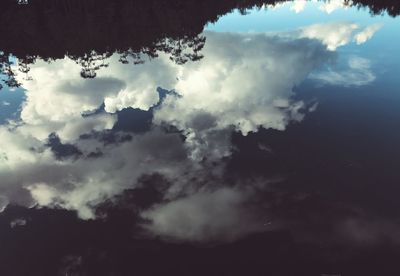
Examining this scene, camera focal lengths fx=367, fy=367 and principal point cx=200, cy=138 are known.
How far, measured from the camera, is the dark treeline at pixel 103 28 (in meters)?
48.1

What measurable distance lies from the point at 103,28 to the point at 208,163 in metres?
48.8

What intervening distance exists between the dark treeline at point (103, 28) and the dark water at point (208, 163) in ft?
9.39

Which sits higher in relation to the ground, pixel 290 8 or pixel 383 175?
pixel 290 8

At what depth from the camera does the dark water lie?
14047mm

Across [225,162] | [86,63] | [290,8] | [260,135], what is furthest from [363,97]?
[290,8]

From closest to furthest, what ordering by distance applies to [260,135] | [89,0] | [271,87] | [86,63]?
1. [260,135]
2. [271,87]
3. [86,63]
4. [89,0]

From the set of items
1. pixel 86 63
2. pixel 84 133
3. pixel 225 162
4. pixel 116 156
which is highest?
pixel 86 63

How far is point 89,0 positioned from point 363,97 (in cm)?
7167

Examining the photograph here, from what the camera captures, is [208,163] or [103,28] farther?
[103,28]

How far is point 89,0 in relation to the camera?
8244 cm

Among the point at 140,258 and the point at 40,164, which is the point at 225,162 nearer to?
→ the point at 140,258

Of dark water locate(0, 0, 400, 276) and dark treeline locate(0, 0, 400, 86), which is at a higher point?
dark treeline locate(0, 0, 400, 86)

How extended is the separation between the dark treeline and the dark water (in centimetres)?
286

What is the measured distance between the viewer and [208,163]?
2042 cm
